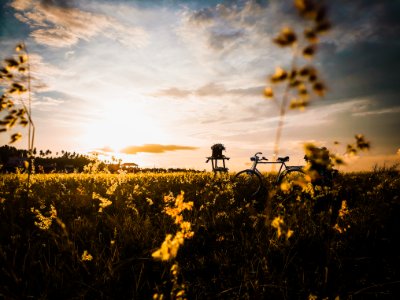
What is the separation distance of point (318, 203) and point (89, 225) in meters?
4.35

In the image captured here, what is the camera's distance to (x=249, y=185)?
9.77 metres

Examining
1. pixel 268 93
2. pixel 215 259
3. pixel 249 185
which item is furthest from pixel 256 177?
pixel 268 93

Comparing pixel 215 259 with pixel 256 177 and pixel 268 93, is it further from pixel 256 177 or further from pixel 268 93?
pixel 256 177

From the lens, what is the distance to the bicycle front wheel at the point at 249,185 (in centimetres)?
836

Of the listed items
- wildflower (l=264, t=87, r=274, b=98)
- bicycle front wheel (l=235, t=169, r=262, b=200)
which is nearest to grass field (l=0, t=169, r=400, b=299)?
wildflower (l=264, t=87, r=274, b=98)

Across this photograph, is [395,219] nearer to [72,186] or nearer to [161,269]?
[161,269]

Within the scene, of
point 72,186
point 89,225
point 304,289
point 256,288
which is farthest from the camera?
point 72,186

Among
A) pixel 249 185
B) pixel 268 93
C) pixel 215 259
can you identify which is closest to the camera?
pixel 268 93

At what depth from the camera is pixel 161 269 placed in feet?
11.7

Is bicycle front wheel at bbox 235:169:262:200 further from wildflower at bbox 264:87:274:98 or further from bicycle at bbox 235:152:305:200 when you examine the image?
wildflower at bbox 264:87:274:98

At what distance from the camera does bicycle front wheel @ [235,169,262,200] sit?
8.36 m

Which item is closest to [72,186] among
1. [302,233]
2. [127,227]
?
[127,227]

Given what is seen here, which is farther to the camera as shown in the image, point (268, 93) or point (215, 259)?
point (215, 259)

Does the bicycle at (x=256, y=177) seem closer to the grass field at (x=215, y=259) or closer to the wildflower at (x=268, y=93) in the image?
the grass field at (x=215, y=259)
